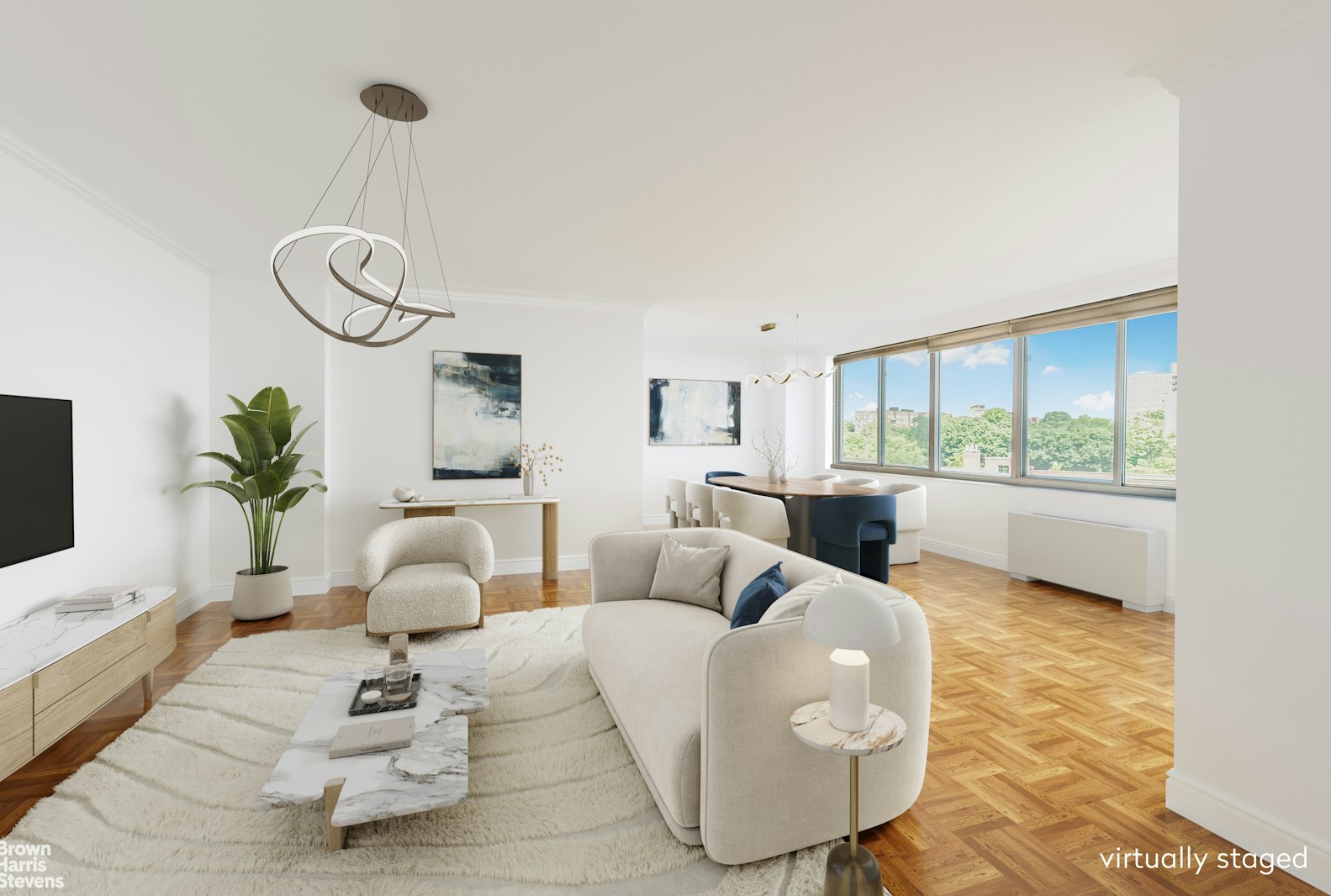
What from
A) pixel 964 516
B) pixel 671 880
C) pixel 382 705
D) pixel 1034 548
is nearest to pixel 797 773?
pixel 671 880

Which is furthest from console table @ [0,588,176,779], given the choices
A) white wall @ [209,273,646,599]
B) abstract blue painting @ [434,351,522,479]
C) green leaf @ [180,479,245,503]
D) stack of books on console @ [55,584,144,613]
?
abstract blue painting @ [434,351,522,479]

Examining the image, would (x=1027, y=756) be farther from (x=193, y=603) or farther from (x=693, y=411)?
(x=693, y=411)

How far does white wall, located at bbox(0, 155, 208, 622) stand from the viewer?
9.20 ft

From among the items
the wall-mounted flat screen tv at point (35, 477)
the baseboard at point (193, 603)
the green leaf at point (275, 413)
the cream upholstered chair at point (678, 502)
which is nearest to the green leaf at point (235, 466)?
the green leaf at point (275, 413)

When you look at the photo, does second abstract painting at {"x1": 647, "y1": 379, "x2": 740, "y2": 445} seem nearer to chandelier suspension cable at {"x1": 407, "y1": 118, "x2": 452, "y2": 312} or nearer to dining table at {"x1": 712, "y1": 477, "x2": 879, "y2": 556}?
dining table at {"x1": 712, "y1": 477, "x2": 879, "y2": 556}

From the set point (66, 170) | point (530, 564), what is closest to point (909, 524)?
point (530, 564)

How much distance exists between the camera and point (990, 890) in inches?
68.8

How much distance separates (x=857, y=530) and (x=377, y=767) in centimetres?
400

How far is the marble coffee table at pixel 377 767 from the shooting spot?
1.75m

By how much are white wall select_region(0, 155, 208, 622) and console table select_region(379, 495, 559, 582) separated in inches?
58.1

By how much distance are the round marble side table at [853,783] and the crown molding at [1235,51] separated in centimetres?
236

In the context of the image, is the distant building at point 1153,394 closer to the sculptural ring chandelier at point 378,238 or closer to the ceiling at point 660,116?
the ceiling at point 660,116

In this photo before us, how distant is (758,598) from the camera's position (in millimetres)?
2326

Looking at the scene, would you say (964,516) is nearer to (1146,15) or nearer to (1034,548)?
(1034,548)
